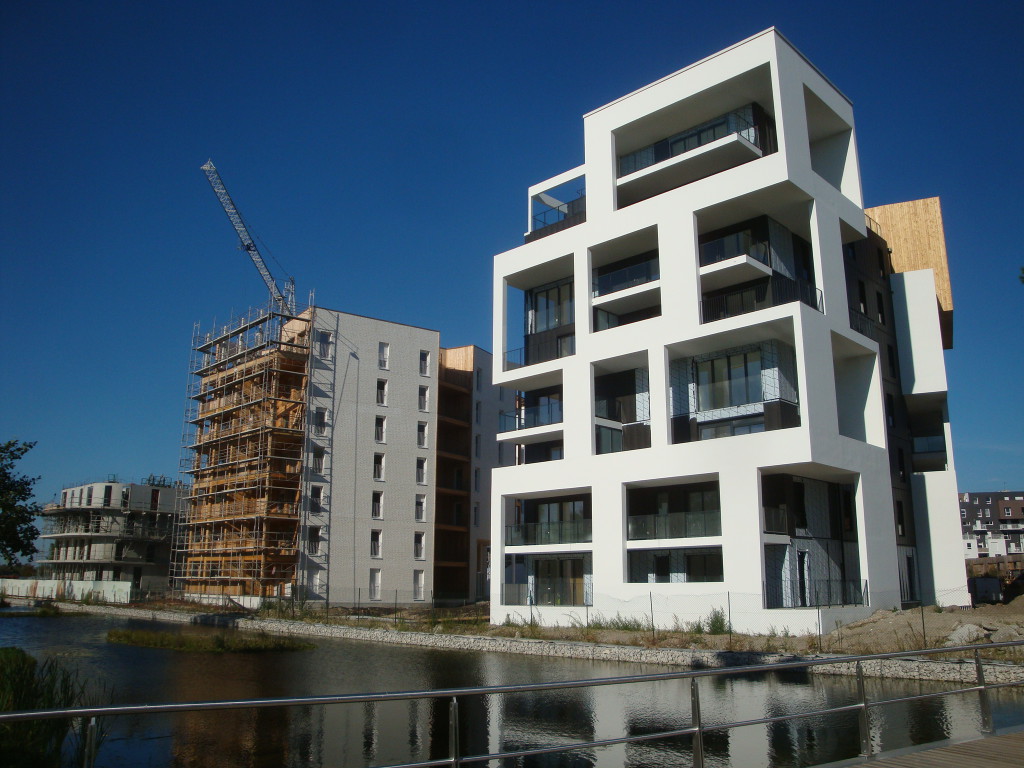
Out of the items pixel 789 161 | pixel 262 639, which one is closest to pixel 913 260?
pixel 789 161

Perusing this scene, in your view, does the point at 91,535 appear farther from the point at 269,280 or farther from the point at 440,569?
the point at 440,569

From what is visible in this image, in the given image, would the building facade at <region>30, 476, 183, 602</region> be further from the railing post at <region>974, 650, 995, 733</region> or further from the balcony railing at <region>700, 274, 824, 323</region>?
the railing post at <region>974, 650, 995, 733</region>

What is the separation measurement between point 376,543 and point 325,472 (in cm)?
582

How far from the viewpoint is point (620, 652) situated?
24391 millimetres

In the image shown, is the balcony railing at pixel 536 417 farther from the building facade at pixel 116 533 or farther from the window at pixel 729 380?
the building facade at pixel 116 533

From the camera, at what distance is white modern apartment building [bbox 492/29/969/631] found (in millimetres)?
31219

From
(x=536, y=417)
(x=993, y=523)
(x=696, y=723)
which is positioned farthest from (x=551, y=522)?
(x=993, y=523)

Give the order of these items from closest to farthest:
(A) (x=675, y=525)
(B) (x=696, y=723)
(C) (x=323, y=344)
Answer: (B) (x=696, y=723), (A) (x=675, y=525), (C) (x=323, y=344)

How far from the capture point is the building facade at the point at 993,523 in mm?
114125

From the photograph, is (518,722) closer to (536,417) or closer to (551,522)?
(551,522)

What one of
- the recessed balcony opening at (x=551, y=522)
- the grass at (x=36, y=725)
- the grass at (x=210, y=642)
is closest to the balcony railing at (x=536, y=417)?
the recessed balcony opening at (x=551, y=522)

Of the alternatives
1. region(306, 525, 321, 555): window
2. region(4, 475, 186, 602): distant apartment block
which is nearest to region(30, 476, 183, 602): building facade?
region(4, 475, 186, 602): distant apartment block

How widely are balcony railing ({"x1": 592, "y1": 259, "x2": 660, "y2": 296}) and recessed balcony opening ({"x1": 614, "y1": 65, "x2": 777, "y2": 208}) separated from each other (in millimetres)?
3872

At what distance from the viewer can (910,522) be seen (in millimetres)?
39312
